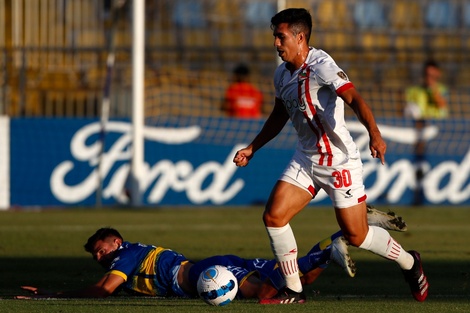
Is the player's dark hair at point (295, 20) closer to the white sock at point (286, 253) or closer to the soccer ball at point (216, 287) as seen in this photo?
the white sock at point (286, 253)

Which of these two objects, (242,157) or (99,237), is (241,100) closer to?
(242,157)

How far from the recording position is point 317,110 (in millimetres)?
7488

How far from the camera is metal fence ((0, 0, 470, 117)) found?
60.0ft

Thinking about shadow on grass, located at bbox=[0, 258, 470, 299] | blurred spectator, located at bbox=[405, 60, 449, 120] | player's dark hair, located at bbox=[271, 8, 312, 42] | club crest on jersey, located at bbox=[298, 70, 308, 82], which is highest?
player's dark hair, located at bbox=[271, 8, 312, 42]

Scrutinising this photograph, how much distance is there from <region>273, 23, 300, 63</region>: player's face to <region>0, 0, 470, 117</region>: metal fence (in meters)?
10.5

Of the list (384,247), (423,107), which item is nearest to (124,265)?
(384,247)

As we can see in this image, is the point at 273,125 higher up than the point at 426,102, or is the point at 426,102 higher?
the point at 273,125

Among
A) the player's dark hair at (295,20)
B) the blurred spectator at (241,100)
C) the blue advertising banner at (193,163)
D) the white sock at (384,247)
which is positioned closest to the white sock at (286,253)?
the white sock at (384,247)

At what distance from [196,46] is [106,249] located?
1152 cm

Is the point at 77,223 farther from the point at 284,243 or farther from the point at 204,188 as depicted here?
the point at 284,243

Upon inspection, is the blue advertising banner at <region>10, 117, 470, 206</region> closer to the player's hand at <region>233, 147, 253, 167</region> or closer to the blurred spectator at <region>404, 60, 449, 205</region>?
the blurred spectator at <region>404, 60, 449, 205</region>

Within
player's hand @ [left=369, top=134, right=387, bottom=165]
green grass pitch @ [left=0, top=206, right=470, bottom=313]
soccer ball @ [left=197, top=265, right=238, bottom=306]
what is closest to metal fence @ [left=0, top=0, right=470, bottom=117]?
green grass pitch @ [left=0, top=206, right=470, bottom=313]

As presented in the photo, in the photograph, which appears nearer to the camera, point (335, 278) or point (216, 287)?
point (216, 287)

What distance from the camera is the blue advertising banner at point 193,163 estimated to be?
16.7 metres
